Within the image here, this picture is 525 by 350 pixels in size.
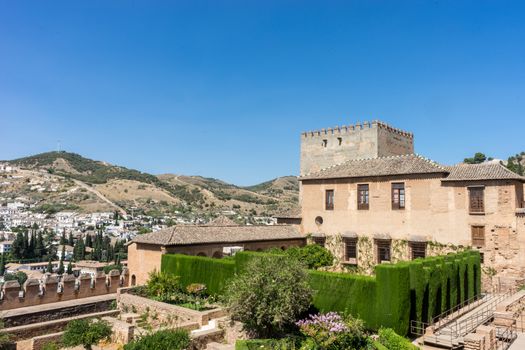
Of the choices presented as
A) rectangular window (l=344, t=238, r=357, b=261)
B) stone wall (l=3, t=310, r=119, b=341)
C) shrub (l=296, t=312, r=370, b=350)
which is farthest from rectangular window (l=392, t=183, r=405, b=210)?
stone wall (l=3, t=310, r=119, b=341)

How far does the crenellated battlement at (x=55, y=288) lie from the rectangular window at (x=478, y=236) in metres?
20.7

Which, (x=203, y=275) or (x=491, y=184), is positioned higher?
(x=491, y=184)

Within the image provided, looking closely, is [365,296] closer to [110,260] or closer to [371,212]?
[371,212]

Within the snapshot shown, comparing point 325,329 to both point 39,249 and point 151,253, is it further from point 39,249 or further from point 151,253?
point 39,249

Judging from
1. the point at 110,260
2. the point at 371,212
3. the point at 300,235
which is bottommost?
the point at 110,260

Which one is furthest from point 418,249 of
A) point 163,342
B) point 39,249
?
point 39,249

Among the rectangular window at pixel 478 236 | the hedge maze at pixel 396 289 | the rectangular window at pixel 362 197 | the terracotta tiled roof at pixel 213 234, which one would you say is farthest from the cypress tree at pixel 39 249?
the rectangular window at pixel 478 236

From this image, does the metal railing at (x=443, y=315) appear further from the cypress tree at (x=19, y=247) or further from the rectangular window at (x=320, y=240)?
the cypress tree at (x=19, y=247)

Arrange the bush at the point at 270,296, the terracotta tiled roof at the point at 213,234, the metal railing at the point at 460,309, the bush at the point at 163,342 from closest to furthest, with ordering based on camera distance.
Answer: the bush at the point at 163,342, the bush at the point at 270,296, the metal railing at the point at 460,309, the terracotta tiled roof at the point at 213,234

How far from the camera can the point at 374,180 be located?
26.6 meters

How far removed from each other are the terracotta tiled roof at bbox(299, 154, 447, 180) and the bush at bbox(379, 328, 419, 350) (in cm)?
1343

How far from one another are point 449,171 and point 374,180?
4644 mm

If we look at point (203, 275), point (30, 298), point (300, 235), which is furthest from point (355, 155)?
point (30, 298)

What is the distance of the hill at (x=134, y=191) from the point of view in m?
122
